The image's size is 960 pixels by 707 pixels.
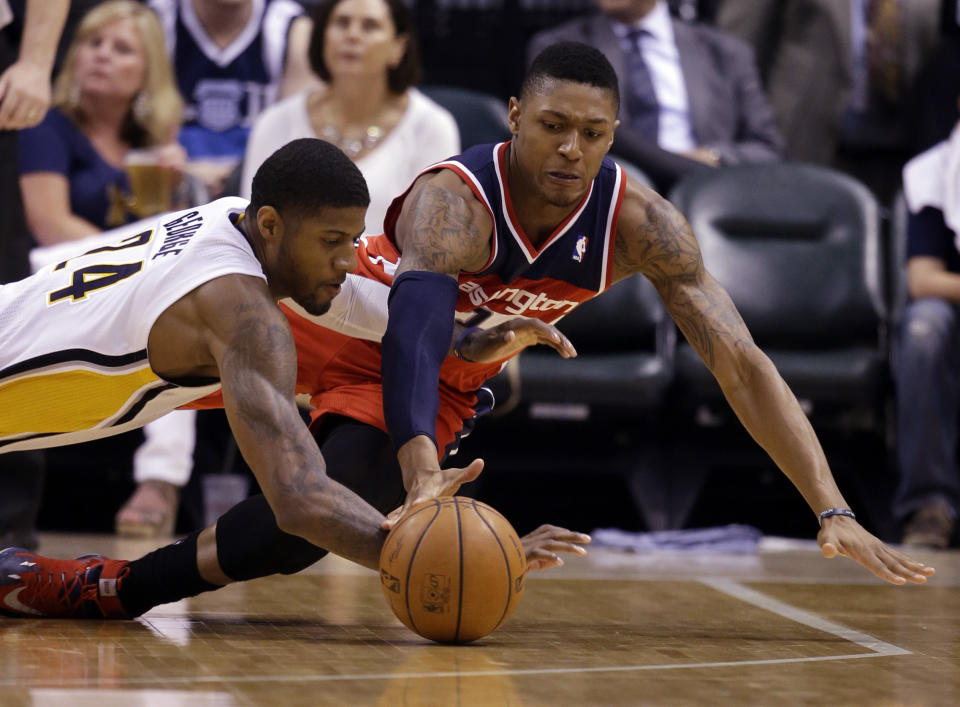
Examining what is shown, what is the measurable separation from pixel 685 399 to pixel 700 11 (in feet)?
8.99

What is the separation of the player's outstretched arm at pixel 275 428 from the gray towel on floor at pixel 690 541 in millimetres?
2791

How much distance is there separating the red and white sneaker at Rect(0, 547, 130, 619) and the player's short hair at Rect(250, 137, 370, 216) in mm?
1016

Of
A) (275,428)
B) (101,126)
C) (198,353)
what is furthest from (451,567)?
(101,126)

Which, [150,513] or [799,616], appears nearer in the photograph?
[799,616]

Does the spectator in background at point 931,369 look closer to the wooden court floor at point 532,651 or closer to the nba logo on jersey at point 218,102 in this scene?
the wooden court floor at point 532,651

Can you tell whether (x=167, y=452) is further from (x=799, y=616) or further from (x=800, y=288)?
(x=800, y=288)

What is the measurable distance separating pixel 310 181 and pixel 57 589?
1.19m

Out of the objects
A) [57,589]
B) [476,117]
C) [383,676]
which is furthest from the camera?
[476,117]

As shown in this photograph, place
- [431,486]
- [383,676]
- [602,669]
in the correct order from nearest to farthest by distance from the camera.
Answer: [383,676] < [602,669] < [431,486]

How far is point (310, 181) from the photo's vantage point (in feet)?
10.1

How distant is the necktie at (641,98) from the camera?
6.80 m

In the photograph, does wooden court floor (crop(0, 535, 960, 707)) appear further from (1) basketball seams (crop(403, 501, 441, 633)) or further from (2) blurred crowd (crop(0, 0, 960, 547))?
(2) blurred crowd (crop(0, 0, 960, 547))

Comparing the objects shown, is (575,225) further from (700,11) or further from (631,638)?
(700,11)

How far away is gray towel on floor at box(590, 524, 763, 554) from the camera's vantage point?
5680 millimetres
